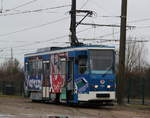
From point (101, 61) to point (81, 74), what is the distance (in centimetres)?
135

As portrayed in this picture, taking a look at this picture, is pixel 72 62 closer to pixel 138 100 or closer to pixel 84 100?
pixel 84 100

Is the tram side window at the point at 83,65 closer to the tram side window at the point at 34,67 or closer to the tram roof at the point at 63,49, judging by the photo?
the tram roof at the point at 63,49

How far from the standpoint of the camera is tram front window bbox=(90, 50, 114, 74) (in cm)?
2598

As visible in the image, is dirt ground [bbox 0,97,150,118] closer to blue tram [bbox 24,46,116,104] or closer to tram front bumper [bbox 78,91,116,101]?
tram front bumper [bbox 78,91,116,101]

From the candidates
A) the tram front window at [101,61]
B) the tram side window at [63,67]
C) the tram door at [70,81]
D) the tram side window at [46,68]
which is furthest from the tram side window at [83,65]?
the tram side window at [46,68]

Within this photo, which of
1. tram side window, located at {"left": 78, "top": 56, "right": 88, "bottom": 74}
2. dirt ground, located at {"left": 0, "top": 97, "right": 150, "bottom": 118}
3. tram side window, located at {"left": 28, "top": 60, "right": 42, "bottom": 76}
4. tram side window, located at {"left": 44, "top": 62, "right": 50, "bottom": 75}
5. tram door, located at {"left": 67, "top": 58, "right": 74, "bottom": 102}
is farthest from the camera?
tram side window, located at {"left": 28, "top": 60, "right": 42, "bottom": 76}

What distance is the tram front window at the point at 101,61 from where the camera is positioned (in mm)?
25984

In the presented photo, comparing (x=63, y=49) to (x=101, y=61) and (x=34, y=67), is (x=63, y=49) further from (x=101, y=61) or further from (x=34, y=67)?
(x=34, y=67)

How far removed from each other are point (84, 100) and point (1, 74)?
4550 centimetres

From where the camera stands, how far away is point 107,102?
88.3 ft

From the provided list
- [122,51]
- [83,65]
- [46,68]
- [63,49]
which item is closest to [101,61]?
[83,65]

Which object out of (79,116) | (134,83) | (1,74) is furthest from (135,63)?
(79,116)

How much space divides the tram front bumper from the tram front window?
116 cm

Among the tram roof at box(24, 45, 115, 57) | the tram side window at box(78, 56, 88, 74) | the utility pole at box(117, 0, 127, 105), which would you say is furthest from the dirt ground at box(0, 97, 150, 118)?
the utility pole at box(117, 0, 127, 105)
